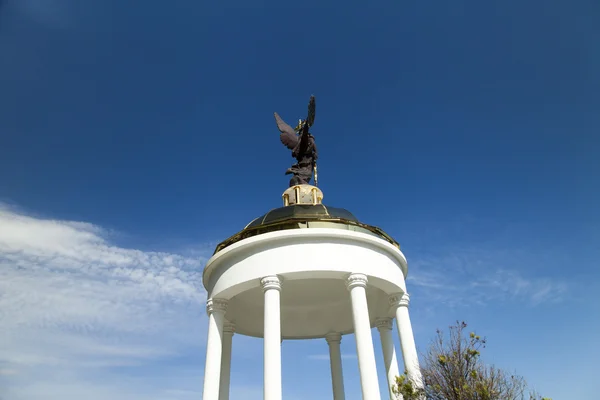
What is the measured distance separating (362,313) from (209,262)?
8.85 meters

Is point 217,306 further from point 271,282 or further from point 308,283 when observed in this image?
point 308,283

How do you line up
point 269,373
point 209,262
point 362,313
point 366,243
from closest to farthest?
1. point 269,373
2. point 362,313
3. point 366,243
4. point 209,262

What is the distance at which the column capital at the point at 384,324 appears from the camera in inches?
998

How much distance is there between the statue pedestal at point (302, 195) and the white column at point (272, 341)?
923cm

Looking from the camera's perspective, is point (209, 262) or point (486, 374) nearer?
point (486, 374)

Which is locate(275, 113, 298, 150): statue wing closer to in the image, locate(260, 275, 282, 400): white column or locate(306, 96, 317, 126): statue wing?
locate(306, 96, 317, 126): statue wing

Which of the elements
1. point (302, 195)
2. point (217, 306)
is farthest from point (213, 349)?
point (302, 195)

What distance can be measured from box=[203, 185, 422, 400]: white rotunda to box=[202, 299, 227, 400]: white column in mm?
46

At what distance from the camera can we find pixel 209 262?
77.6ft

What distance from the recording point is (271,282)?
20.5m

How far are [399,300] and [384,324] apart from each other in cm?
318

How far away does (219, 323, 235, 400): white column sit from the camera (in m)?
23.8

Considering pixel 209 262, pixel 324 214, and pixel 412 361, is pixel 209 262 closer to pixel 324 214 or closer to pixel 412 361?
pixel 324 214

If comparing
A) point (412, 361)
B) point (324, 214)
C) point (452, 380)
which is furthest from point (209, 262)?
point (452, 380)
